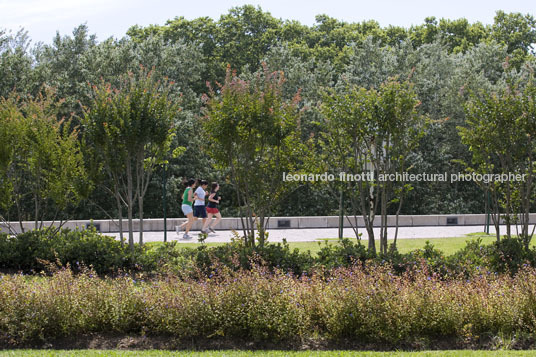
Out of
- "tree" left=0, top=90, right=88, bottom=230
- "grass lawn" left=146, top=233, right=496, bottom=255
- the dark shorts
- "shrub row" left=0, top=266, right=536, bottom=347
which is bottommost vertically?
"shrub row" left=0, top=266, right=536, bottom=347

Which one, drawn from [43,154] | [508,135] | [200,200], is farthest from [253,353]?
[200,200]

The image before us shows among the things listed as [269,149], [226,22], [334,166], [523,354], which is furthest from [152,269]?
[226,22]

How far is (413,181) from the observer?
2291cm

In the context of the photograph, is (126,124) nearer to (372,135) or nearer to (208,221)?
(372,135)

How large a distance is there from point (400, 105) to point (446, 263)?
264cm

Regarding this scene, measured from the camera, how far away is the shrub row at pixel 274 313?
5.98 metres

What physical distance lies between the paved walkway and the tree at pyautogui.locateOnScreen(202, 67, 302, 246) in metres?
4.81

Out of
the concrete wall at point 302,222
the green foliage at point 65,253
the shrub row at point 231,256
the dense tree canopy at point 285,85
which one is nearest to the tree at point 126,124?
the green foliage at point 65,253

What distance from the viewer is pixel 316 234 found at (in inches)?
665

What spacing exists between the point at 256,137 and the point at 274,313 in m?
4.50

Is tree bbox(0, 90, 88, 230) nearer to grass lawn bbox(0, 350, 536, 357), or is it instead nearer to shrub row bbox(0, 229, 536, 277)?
shrub row bbox(0, 229, 536, 277)

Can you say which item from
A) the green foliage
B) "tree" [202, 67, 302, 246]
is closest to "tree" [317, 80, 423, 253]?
"tree" [202, 67, 302, 246]

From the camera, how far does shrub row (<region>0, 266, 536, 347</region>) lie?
5.98 m

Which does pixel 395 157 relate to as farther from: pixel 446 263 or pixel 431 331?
pixel 431 331
